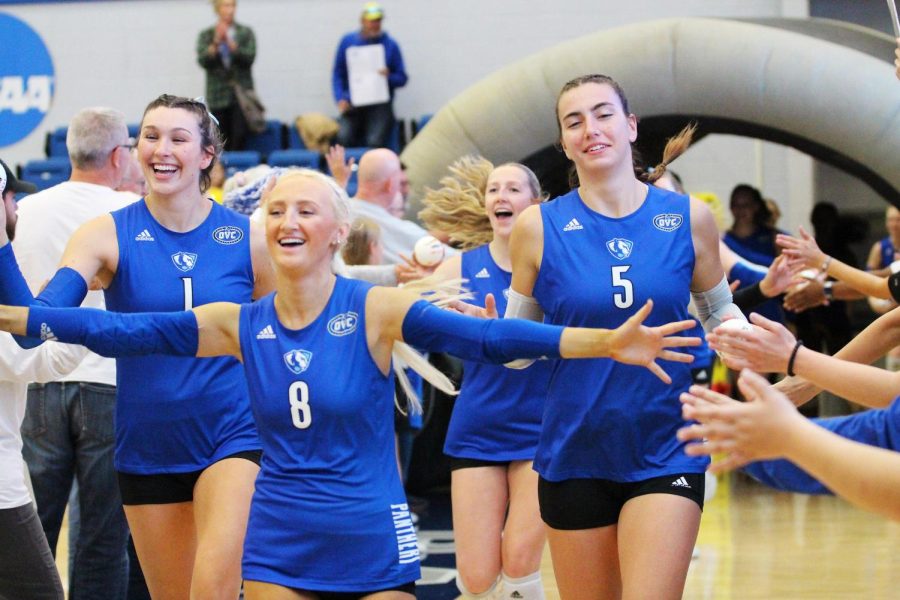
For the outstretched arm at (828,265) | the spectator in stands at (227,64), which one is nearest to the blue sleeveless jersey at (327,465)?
the outstretched arm at (828,265)

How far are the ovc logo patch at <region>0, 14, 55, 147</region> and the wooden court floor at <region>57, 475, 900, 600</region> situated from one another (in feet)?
22.0

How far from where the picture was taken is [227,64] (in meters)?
12.1

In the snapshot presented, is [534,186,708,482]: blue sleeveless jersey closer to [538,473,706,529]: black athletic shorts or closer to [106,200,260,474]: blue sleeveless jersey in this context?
[538,473,706,529]: black athletic shorts

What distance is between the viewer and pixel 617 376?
11.7 feet

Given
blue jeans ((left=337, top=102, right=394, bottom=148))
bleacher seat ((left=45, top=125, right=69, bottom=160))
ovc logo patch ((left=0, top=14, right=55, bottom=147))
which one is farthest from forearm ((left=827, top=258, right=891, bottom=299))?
ovc logo patch ((left=0, top=14, right=55, bottom=147))

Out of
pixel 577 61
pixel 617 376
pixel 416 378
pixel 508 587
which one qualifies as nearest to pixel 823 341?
pixel 577 61

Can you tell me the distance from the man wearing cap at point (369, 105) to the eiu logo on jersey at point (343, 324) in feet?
28.8

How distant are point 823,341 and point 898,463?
30.5 ft

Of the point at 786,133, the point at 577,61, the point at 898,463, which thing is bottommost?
the point at 898,463

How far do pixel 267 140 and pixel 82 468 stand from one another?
8002 mm

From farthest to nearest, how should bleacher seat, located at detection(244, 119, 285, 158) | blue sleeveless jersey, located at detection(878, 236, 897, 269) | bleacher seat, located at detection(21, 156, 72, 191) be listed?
bleacher seat, located at detection(244, 119, 285, 158) < bleacher seat, located at detection(21, 156, 72, 191) < blue sleeveless jersey, located at detection(878, 236, 897, 269)

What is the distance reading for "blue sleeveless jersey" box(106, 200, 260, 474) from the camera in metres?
3.90

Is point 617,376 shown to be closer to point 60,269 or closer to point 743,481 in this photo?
point 60,269

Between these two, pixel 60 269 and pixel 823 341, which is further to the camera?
pixel 823 341
